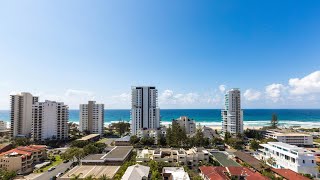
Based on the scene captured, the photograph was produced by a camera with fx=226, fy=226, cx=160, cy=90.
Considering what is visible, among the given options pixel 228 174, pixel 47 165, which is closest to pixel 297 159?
pixel 228 174

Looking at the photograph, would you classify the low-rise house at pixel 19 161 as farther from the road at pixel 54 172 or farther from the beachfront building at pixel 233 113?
the beachfront building at pixel 233 113

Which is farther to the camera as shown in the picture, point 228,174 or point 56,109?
point 56,109

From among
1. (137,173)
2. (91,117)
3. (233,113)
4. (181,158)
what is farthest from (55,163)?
(233,113)

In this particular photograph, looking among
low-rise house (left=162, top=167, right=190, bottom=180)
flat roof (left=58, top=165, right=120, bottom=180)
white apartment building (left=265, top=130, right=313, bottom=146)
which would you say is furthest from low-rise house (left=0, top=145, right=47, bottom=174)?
white apartment building (left=265, top=130, right=313, bottom=146)

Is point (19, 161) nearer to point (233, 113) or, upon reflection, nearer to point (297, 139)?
point (233, 113)

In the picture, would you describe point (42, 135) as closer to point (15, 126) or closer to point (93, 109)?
point (15, 126)

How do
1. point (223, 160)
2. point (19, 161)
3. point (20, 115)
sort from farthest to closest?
point (20, 115) → point (223, 160) → point (19, 161)

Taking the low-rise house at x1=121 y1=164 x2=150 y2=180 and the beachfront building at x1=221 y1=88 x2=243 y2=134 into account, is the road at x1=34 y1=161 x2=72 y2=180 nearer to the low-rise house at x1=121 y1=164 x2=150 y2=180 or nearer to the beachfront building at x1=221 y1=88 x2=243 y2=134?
the low-rise house at x1=121 y1=164 x2=150 y2=180
